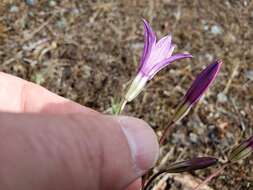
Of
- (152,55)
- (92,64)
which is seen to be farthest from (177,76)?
(152,55)

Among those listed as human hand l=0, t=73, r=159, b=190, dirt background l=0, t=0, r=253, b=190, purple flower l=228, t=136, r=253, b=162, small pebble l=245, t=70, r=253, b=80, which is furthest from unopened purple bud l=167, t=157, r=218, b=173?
small pebble l=245, t=70, r=253, b=80

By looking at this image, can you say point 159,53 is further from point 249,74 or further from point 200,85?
point 249,74

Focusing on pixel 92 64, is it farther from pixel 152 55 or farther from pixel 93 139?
pixel 93 139

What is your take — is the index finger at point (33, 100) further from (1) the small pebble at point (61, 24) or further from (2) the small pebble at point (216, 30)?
(2) the small pebble at point (216, 30)

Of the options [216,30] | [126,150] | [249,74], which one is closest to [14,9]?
[216,30]

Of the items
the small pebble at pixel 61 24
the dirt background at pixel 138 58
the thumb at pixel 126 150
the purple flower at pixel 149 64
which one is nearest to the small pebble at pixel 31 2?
the dirt background at pixel 138 58

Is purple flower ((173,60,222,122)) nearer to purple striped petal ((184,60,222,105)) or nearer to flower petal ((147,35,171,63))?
purple striped petal ((184,60,222,105))
